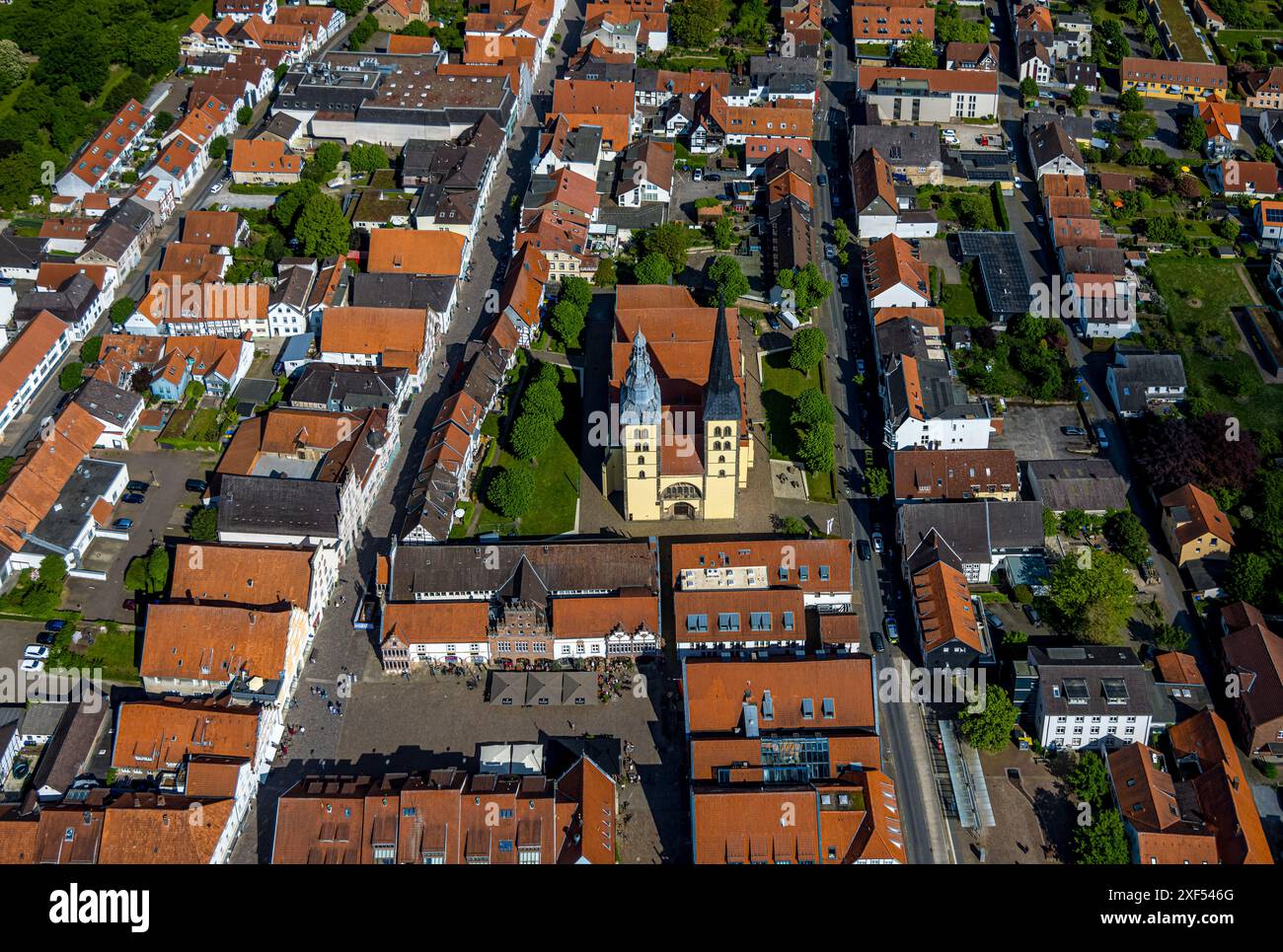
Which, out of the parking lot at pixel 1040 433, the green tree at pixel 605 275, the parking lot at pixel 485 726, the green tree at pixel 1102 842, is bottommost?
the parking lot at pixel 485 726

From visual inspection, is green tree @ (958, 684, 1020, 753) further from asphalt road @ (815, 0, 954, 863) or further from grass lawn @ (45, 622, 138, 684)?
grass lawn @ (45, 622, 138, 684)

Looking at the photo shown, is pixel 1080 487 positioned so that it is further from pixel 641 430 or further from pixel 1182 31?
pixel 1182 31

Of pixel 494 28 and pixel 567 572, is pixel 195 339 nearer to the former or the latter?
pixel 567 572

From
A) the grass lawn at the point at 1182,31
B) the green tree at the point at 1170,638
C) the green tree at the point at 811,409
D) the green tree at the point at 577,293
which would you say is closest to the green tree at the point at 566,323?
the green tree at the point at 577,293

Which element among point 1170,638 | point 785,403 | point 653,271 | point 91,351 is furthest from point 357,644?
point 1170,638

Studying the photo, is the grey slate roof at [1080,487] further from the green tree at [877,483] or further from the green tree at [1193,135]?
the green tree at [1193,135]
